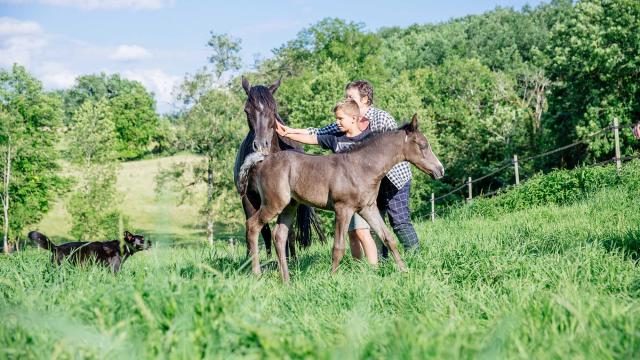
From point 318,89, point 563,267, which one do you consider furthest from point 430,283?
point 318,89

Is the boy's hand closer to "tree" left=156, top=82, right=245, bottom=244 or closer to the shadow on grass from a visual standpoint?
the shadow on grass

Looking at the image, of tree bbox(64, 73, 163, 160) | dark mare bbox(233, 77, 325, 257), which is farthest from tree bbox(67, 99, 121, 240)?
dark mare bbox(233, 77, 325, 257)

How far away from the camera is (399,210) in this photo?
7.38 metres

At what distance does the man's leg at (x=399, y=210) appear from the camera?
726 centimetres

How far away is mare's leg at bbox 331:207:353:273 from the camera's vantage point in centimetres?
607

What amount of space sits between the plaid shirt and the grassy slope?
5.89 feet

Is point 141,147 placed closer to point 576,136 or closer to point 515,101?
point 515,101

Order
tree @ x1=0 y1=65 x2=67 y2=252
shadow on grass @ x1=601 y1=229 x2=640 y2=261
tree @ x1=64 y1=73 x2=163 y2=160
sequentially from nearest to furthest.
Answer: shadow on grass @ x1=601 y1=229 x2=640 y2=261
tree @ x1=0 y1=65 x2=67 y2=252
tree @ x1=64 y1=73 x2=163 y2=160

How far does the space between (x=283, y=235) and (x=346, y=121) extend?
1.52 metres

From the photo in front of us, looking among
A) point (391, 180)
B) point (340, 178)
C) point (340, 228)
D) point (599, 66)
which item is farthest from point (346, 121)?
point (599, 66)

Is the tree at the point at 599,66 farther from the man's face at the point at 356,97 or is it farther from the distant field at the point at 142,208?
the man's face at the point at 356,97

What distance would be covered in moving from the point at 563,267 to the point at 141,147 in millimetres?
75600

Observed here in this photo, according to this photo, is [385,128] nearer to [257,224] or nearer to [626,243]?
[257,224]

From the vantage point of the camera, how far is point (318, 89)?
43.0 m
